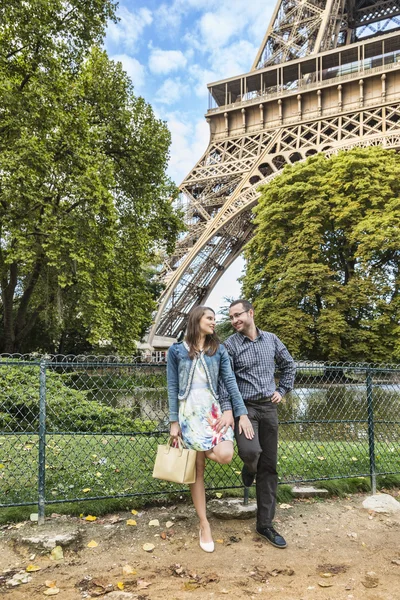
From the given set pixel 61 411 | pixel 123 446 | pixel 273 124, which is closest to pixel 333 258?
pixel 273 124

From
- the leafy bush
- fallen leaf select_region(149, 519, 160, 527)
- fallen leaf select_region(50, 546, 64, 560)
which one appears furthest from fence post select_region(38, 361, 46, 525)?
the leafy bush

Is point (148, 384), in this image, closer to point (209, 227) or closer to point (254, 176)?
point (209, 227)

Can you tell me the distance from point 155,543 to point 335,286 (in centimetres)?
1557

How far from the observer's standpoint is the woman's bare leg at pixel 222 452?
2.95 meters

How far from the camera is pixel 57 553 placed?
3014mm

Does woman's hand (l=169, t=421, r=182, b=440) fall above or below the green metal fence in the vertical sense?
above

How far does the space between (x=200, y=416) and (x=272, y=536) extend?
111 centimetres

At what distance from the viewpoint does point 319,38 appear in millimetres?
28891

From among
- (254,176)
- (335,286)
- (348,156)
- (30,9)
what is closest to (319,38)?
(254,176)

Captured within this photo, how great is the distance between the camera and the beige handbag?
2.89 m

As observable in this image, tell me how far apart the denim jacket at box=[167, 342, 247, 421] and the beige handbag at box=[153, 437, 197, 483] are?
0.74ft

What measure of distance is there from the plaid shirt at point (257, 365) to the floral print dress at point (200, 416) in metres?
0.36

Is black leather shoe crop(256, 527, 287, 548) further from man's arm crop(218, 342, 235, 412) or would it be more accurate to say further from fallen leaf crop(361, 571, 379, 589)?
man's arm crop(218, 342, 235, 412)

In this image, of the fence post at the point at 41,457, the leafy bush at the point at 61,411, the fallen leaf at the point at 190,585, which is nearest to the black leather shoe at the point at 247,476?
the fallen leaf at the point at 190,585
